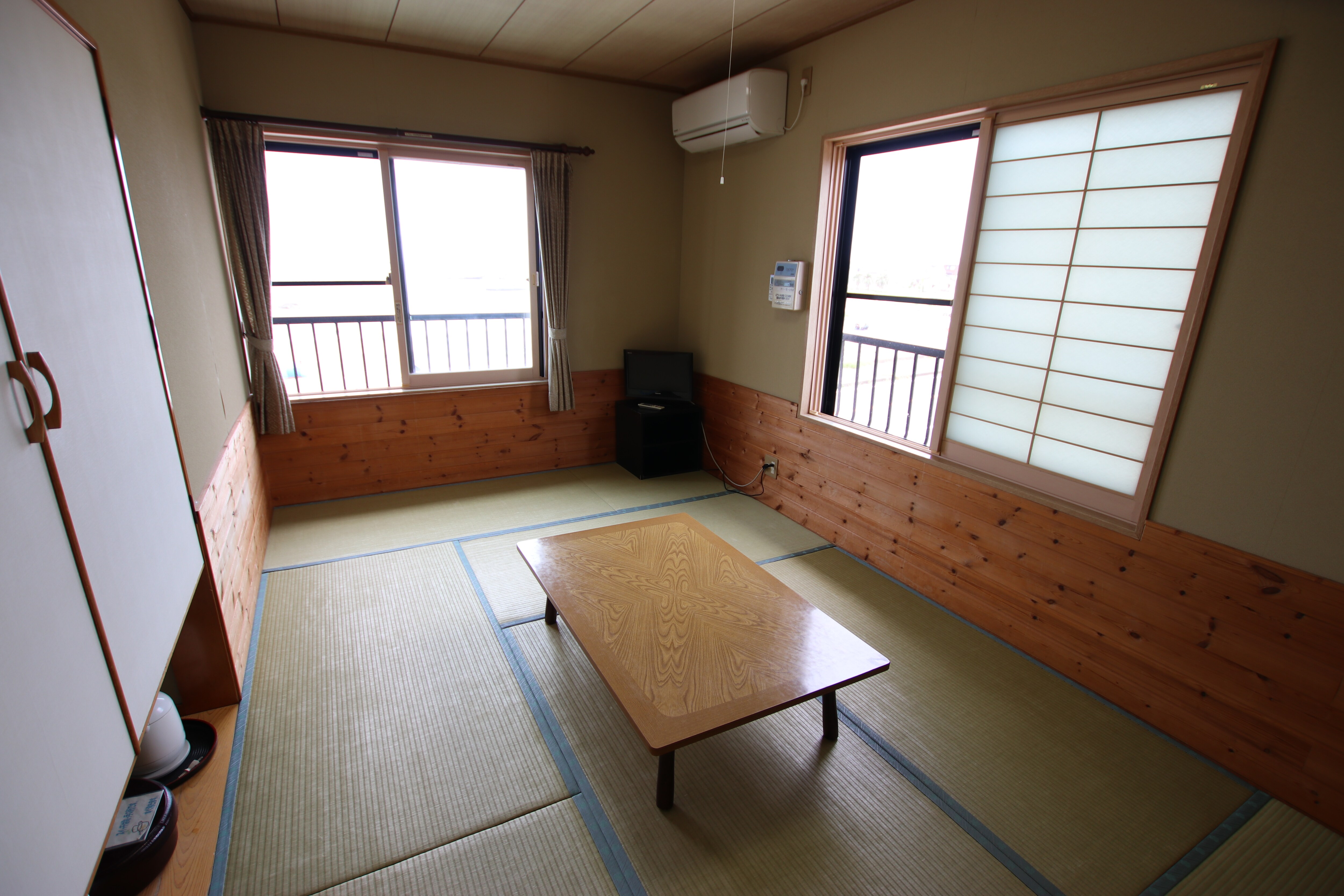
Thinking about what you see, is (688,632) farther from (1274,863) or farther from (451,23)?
(451,23)

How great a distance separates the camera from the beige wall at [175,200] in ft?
5.86

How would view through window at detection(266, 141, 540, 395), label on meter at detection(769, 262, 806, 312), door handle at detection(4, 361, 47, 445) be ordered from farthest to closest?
view through window at detection(266, 141, 540, 395) < label on meter at detection(769, 262, 806, 312) < door handle at detection(4, 361, 47, 445)

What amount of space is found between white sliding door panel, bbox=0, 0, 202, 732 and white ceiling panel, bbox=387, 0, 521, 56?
Result: 1.87m

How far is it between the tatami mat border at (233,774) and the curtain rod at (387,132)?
8.27ft

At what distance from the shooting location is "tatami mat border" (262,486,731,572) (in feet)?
10.1

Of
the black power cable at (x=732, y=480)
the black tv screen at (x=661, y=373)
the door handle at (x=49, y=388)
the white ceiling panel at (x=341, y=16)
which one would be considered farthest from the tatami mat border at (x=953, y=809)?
the white ceiling panel at (x=341, y=16)

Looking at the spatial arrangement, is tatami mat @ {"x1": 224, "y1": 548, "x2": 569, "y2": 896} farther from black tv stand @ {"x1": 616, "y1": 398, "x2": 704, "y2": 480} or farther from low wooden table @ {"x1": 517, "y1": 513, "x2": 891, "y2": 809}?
black tv stand @ {"x1": 616, "y1": 398, "x2": 704, "y2": 480}

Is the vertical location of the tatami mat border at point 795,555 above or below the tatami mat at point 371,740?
above

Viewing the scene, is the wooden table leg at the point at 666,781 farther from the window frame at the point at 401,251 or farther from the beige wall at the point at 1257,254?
the window frame at the point at 401,251

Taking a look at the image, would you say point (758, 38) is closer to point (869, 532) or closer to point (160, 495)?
point (869, 532)

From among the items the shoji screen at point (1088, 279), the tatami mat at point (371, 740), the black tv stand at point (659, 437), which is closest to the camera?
the tatami mat at point (371, 740)

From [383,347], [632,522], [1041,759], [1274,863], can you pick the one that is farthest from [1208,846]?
[383,347]

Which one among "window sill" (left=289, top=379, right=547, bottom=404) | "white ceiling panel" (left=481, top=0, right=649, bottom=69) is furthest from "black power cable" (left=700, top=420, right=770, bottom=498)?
"white ceiling panel" (left=481, top=0, right=649, bottom=69)

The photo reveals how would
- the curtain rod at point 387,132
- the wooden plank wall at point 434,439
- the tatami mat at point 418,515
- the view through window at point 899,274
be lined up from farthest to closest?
the wooden plank wall at point 434,439 < the tatami mat at point 418,515 < the curtain rod at point 387,132 < the view through window at point 899,274
